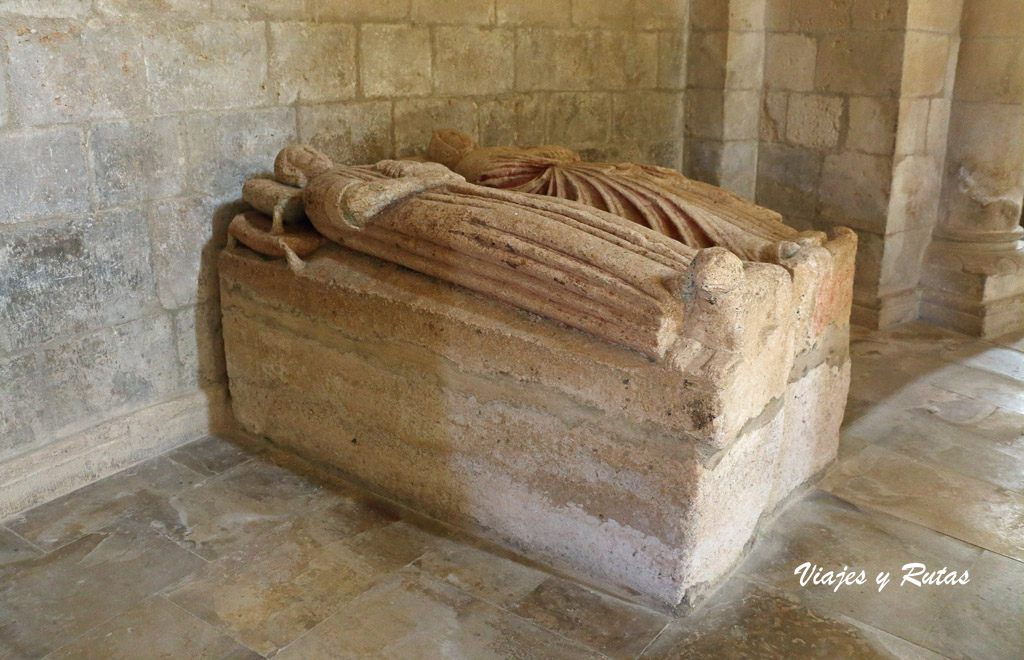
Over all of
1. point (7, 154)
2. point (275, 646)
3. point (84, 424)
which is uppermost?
point (7, 154)

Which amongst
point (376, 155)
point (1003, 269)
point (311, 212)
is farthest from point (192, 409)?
point (1003, 269)

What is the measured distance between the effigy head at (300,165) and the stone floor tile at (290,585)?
127cm

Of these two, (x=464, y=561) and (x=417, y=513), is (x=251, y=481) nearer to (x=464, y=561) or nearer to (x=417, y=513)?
(x=417, y=513)

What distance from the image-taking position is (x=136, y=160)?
9.70ft

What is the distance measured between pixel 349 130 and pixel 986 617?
2788mm

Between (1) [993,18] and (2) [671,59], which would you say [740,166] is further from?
(1) [993,18]

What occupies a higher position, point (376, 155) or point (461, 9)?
point (461, 9)

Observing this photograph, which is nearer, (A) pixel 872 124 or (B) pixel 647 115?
(A) pixel 872 124

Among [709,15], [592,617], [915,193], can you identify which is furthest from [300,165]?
[915,193]

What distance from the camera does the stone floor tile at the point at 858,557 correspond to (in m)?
2.28

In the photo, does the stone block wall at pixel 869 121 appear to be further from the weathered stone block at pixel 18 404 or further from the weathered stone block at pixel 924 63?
the weathered stone block at pixel 18 404

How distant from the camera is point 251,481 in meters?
2.95

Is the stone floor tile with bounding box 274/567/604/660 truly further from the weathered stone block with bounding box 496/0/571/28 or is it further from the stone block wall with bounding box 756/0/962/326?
the stone block wall with bounding box 756/0/962/326

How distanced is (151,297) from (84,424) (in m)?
0.49
